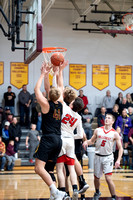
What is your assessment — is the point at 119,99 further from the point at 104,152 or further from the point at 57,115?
the point at 57,115

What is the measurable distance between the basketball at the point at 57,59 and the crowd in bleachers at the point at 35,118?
8.41 m

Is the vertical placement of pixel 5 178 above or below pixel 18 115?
below

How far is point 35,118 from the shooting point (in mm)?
19594

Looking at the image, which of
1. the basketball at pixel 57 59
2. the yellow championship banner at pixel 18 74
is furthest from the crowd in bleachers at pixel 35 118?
the basketball at pixel 57 59

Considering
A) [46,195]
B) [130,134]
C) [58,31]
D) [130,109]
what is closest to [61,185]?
[46,195]

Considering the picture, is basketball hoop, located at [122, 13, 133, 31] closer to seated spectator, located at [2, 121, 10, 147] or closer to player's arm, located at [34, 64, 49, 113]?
seated spectator, located at [2, 121, 10, 147]

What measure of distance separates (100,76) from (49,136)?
1723 centimetres

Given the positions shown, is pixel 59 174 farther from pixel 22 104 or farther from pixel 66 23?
pixel 66 23

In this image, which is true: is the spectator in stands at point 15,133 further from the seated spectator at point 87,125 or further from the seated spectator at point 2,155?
the seated spectator at point 87,125

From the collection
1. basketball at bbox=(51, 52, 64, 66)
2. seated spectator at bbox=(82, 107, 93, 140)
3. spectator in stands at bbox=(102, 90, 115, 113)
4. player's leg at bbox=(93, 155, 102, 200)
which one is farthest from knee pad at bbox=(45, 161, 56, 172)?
spectator in stands at bbox=(102, 90, 115, 113)

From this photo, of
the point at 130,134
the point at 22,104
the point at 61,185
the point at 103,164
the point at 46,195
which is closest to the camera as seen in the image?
the point at 61,185

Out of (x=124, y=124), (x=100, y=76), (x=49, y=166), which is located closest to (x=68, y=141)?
(x=49, y=166)

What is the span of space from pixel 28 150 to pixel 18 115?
13.0 feet

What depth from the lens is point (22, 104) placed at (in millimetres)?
21344
